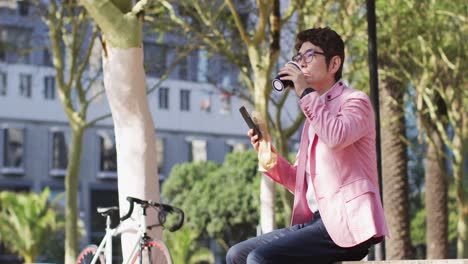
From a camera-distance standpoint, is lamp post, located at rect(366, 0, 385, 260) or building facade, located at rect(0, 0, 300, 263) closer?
lamp post, located at rect(366, 0, 385, 260)

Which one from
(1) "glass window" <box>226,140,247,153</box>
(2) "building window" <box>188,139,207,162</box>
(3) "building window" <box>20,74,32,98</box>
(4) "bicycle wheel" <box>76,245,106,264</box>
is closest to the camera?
(4) "bicycle wheel" <box>76,245,106,264</box>

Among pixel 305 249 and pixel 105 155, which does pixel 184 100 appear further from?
pixel 305 249

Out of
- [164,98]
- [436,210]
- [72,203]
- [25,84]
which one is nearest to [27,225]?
[436,210]

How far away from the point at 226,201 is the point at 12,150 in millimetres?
22011

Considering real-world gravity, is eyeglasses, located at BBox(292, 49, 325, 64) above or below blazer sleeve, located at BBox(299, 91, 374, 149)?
above

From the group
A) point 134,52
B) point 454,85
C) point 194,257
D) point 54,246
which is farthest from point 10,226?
point 134,52

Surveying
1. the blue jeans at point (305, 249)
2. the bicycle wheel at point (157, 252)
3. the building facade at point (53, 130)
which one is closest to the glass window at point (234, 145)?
the building facade at point (53, 130)

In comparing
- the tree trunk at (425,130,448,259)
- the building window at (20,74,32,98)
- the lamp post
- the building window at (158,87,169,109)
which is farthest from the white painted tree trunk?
the building window at (158,87,169,109)

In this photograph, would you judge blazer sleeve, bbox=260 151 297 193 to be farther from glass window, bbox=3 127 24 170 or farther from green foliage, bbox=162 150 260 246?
glass window, bbox=3 127 24 170

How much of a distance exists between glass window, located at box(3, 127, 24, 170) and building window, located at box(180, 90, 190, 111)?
10187mm

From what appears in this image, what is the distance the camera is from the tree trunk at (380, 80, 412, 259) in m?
22.6

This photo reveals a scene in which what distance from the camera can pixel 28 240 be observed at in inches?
1554

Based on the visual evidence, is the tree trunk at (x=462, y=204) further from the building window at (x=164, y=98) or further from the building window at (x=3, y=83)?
the building window at (x=164, y=98)

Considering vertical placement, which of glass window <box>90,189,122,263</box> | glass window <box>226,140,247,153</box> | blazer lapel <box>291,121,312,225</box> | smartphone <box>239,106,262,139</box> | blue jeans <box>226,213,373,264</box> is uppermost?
glass window <box>226,140,247,153</box>
